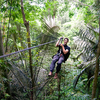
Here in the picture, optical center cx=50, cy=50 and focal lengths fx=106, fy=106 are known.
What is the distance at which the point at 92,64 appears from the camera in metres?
3.04

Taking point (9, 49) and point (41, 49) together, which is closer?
point (41, 49)

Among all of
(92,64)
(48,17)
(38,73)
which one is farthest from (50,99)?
(48,17)

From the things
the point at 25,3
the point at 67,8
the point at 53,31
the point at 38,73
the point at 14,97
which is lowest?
the point at 14,97

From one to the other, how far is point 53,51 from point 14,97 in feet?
6.49

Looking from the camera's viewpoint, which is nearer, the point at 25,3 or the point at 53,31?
the point at 53,31

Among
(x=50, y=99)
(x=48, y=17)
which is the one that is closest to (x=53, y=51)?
(x=48, y=17)

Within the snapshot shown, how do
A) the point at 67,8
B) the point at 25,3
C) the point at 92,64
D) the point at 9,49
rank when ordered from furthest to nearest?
the point at 67,8, the point at 9,49, the point at 25,3, the point at 92,64

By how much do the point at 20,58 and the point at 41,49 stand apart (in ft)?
2.42

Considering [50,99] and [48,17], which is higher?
[48,17]

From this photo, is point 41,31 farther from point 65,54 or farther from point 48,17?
point 65,54

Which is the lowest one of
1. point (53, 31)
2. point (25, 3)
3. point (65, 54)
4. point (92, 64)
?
point (92, 64)

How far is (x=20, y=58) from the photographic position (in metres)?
3.34

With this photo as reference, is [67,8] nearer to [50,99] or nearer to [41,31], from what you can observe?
[41,31]

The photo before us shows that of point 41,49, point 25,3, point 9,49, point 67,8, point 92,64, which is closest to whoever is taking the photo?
point 92,64
